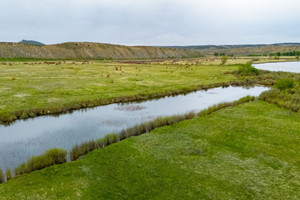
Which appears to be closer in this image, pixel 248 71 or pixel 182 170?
pixel 182 170

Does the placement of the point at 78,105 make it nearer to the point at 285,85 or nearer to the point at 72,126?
the point at 72,126

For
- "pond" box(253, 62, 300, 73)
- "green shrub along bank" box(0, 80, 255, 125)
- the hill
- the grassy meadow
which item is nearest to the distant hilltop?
the hill

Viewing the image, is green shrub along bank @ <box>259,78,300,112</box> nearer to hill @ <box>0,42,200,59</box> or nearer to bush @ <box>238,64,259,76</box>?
bush @ <box>238,64,259,76</box>

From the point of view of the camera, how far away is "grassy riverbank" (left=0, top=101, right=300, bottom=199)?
908 centimetres

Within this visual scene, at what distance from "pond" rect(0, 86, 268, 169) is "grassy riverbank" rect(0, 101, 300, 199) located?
12.1ft

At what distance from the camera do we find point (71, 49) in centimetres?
13625

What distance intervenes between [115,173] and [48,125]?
36.9 ft

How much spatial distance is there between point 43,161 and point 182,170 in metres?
7.44

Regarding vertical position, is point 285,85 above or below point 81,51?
below

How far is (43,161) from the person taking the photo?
11469 mm

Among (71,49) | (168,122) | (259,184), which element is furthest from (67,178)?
(71,49)

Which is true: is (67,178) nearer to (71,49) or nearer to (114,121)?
(114,121)

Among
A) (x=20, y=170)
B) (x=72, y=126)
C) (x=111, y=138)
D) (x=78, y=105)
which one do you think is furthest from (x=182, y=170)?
(x=78, y=105)

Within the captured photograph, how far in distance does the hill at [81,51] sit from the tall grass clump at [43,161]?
111m
